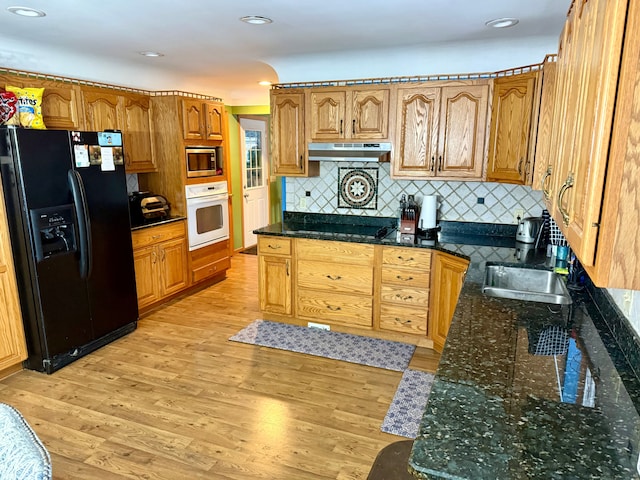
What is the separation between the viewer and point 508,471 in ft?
3.14

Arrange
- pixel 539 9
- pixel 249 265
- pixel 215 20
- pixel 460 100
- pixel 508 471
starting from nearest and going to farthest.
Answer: pixel 508 471 < pixel 539 9 < pixel 215 20 < pixel 460 100 < pixel 249 265

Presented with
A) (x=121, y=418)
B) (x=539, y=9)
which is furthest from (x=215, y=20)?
(x=121, y=418)

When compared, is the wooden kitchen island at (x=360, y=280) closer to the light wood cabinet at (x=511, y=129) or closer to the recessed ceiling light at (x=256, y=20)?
the light wood cabinet at (x=511, y=129)

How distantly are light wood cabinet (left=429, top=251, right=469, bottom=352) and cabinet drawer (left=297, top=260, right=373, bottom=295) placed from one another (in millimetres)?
532

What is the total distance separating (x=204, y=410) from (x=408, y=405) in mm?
1296

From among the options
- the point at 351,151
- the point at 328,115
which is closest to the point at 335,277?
the point at 351,151

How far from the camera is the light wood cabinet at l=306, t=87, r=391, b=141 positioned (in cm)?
355

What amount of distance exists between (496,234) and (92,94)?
3.74 meters

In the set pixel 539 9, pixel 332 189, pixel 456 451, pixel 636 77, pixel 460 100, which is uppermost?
pixel 539 9

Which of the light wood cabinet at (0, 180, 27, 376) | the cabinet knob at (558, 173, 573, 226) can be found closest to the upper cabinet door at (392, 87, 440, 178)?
the cabinet knob at (558, 173, 573, 226)

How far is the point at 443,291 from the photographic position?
10.8 ft

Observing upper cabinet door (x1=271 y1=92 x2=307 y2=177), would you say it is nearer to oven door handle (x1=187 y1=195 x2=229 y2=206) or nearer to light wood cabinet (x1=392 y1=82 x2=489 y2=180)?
light wood cabinet (x1=392 y1=82 x2=489 y2=180)

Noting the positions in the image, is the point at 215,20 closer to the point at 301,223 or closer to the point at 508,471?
the point at 301,223

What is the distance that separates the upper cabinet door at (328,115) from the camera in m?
3.66
